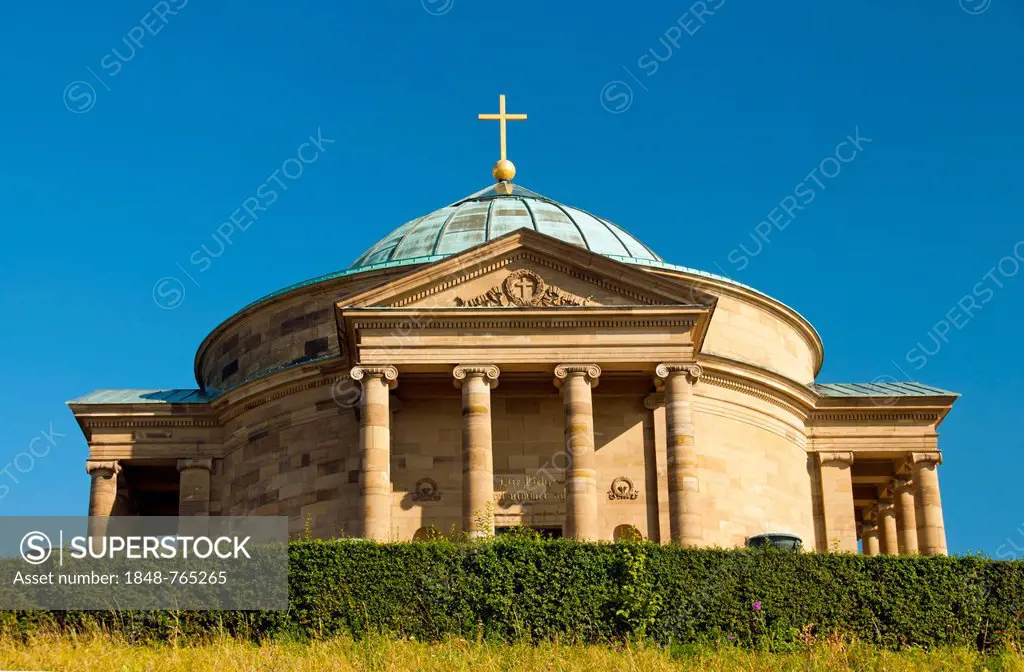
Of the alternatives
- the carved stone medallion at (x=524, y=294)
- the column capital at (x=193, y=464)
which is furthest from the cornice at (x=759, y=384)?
the column capital at (x=193, y=464)

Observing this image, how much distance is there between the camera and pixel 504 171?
2245 inches

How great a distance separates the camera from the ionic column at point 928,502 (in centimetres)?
4898

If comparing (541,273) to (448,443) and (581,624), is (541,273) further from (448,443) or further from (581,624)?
(581,624)

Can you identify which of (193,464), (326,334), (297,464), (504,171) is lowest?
(297,464)

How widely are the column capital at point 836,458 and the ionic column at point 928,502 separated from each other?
202 centimetres

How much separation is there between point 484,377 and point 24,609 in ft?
47.7

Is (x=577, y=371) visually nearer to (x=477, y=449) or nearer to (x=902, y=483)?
(x=477, y=449)

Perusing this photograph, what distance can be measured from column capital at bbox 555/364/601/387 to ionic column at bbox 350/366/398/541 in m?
4.39

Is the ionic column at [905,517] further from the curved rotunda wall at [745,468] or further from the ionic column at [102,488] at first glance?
the ionic column at [102,488]

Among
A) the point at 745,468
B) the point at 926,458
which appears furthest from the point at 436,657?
the point at 926,458

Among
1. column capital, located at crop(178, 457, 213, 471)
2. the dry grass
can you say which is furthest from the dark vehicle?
column capital, located at crop(178, 457, 213, 471)

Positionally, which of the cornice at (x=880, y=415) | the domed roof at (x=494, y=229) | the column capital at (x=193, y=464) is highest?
the domed roof at (x=494, y=229)

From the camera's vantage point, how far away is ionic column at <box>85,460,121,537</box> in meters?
49.4

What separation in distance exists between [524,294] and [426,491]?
6.35 metres
